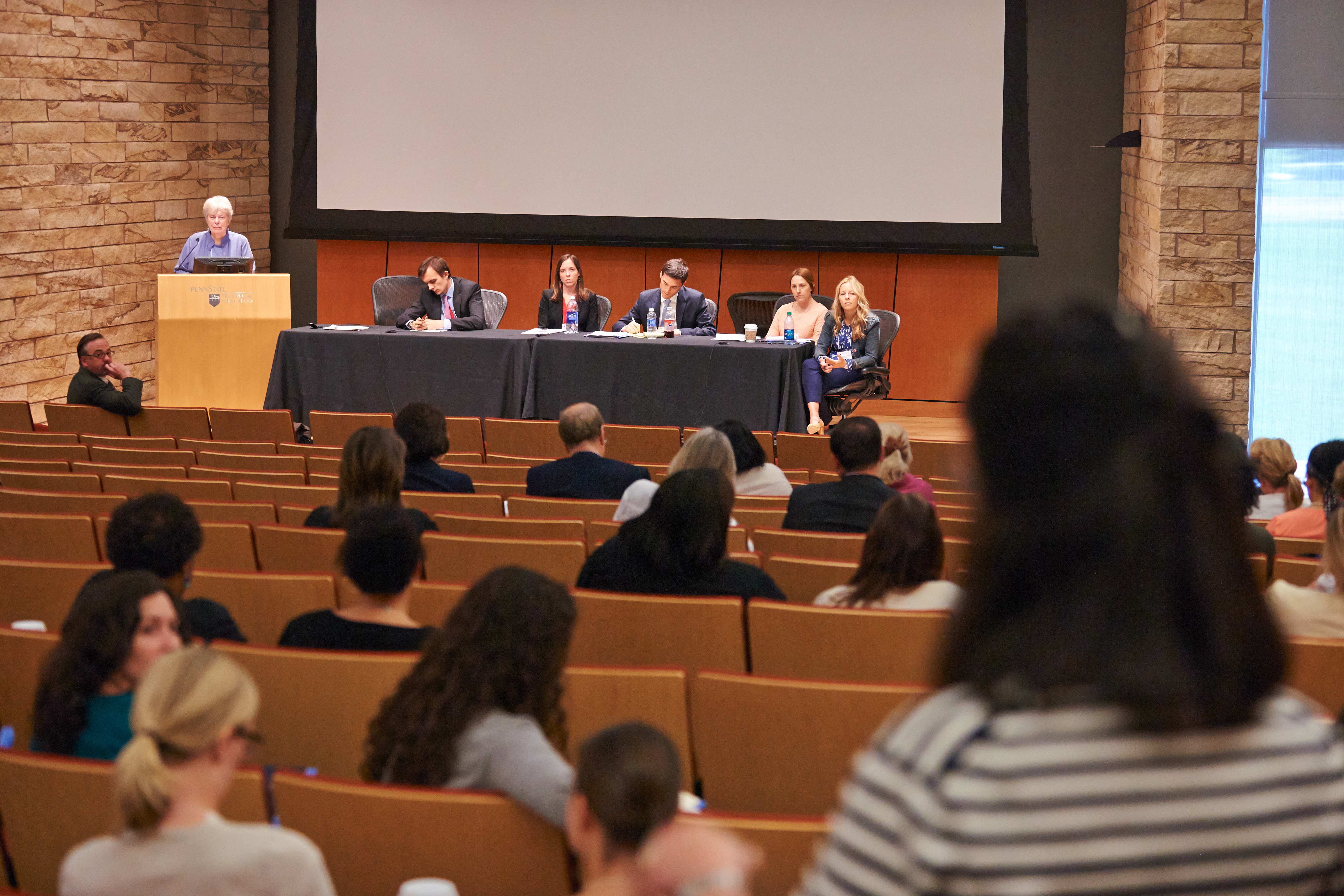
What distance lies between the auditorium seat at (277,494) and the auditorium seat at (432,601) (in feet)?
6.20

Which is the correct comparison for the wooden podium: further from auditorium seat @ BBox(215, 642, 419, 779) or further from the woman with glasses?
the woman with glasses

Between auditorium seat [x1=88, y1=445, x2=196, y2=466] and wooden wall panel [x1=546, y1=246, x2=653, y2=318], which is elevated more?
wooden wall panel [x1=546, y1=246, x2=653, y2=318]

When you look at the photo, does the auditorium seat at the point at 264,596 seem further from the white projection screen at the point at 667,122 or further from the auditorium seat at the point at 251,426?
the white projection screen at the point at 667,122

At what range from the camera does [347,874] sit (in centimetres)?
183

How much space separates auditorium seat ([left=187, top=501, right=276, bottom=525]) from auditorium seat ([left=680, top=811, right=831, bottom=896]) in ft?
10.1

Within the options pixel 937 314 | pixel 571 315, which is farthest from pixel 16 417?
pixel 937 314

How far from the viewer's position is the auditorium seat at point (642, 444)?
257 inches

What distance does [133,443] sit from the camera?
20.9 feet

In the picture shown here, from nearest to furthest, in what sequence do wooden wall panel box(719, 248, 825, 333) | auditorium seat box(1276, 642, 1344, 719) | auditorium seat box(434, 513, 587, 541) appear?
auditorium seat box(1276, 642, 1344, 719) → auditorium seat box(434, 513, 587, 541) → wooden wall panel box(719, 248, 825, 333)

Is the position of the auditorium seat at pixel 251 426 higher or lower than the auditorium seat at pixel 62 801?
higher

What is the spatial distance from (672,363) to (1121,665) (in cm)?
754

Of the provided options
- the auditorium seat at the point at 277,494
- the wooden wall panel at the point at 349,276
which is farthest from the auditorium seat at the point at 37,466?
the wooden wall panel at the point at 349,276

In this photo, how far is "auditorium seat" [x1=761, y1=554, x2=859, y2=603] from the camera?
346 cm

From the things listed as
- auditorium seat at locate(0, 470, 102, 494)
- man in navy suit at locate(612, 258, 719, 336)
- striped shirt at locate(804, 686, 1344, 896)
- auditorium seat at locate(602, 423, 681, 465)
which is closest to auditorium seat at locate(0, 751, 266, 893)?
striped shirt at locate(804, 686, 1344, 896)
